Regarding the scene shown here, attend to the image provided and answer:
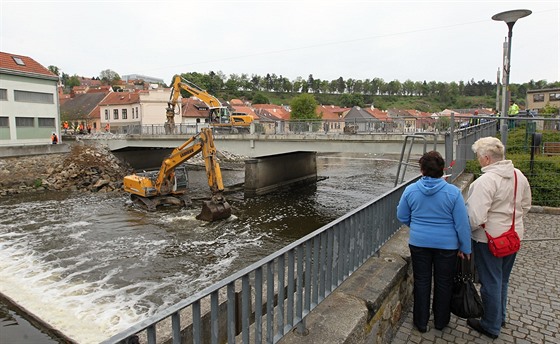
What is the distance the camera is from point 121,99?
58.3 meters

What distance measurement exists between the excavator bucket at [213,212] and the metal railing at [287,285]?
43.1 ft

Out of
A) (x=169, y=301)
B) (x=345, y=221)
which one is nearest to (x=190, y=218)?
(x=169, y=301)

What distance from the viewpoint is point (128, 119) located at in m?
56.6

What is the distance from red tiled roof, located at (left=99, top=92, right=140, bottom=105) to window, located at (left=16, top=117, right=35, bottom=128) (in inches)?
917

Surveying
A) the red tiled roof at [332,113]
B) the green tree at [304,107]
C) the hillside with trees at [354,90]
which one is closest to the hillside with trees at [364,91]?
the hillside with trees at [354,90]

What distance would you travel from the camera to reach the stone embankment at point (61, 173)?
86.5 ft

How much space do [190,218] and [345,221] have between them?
52.6 feet

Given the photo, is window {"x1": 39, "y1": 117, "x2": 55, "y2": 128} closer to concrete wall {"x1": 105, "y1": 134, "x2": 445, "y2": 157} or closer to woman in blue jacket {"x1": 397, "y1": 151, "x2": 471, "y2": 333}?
concrete wall {"x1": 105, "y1": 134, "x2": 445, "y2": 157}

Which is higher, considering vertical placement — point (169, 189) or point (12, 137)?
point (12, 137)

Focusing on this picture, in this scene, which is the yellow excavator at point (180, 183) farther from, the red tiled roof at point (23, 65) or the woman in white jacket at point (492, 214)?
the red tiled roof at point (23, 65)

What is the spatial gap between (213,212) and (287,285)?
50.2 feet

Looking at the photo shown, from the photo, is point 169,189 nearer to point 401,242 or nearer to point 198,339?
point 401,242

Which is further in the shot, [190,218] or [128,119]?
[128,119]

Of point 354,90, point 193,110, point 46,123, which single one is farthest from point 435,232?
point 354,90
